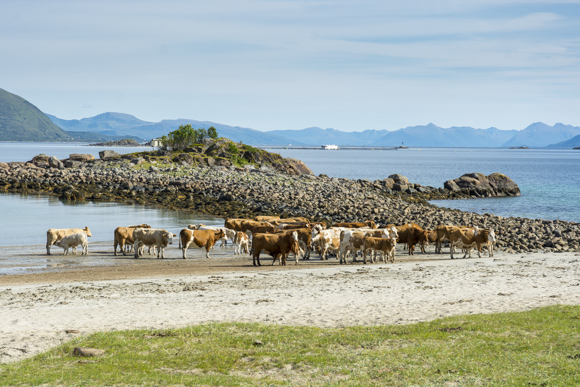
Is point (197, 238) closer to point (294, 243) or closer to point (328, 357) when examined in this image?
point (294, 243)

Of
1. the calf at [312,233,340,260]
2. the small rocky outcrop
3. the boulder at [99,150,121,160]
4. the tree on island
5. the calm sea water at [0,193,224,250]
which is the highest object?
the tree on island

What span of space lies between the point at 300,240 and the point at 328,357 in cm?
1860

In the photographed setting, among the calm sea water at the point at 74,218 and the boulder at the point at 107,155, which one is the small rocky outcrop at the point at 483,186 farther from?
the boulder at the point at 107,155

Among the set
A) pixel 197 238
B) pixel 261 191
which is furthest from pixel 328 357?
pixel 261 191

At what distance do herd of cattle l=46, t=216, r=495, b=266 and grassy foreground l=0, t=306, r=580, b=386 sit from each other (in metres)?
13.1

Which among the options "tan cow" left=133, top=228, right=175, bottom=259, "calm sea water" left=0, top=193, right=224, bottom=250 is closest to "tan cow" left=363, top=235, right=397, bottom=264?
"tan cow" left=133, top=228, right=175, bottom=259

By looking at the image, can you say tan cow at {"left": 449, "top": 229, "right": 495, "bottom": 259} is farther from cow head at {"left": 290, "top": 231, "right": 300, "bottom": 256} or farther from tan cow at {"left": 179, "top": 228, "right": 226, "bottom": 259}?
tan cow at {"left": 179, "top": 228, "right": 226, "bottom": 259}

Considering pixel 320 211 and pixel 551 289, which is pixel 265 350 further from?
pixel 320 211

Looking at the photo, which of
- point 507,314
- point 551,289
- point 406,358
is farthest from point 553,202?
point 406,358

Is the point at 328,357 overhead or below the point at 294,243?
A: below

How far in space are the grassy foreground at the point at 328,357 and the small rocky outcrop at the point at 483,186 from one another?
2854 inches

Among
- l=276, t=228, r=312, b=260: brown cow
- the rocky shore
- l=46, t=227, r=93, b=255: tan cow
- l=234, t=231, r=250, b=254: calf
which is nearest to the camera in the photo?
l=276, t=228, r=312, b=260: brown cow

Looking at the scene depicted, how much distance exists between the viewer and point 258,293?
67.0 ft

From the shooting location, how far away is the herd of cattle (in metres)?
28.7
